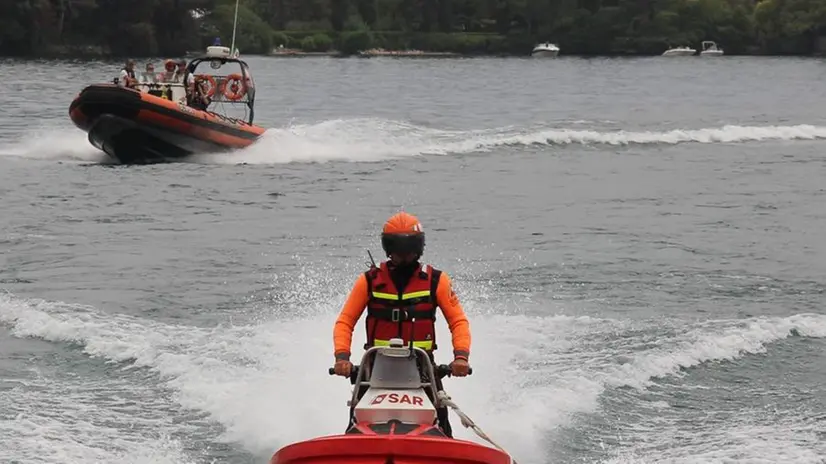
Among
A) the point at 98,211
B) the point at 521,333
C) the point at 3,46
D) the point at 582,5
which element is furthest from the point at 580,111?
the point at 582,5

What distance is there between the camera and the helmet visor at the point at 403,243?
8148mm

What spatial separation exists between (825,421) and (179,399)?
482 centimetres

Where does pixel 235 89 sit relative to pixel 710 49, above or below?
above

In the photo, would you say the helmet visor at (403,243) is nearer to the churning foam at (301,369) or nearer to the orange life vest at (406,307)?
the orange life vest at (406,307)

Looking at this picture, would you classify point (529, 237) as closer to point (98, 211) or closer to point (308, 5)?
point (98, 211)

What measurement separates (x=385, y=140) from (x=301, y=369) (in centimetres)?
2224

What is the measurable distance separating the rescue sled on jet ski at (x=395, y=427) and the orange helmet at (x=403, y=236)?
54cm

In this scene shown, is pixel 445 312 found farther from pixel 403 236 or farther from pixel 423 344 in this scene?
pixel 403 236

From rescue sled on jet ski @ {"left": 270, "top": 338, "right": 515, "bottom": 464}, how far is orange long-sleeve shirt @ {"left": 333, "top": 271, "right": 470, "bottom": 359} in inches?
9.5

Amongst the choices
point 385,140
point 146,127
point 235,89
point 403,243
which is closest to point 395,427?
point 403,243

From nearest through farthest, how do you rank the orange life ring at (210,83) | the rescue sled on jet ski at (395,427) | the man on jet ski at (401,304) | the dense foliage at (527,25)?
1. the rescue sled on jet ski at (395,427)
2. the man on jet ski at (401,304)
3. the orange life ring at (210,83)
4. the dense foliage at (527,25)

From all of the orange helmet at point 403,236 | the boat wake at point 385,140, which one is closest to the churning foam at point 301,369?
the orange helmet at point 403,236

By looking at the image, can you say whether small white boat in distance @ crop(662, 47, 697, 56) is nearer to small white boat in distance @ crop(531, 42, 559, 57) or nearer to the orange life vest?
small white boat in distance @ crop(531, 42, 559, 57)

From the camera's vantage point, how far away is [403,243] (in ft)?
26.8
